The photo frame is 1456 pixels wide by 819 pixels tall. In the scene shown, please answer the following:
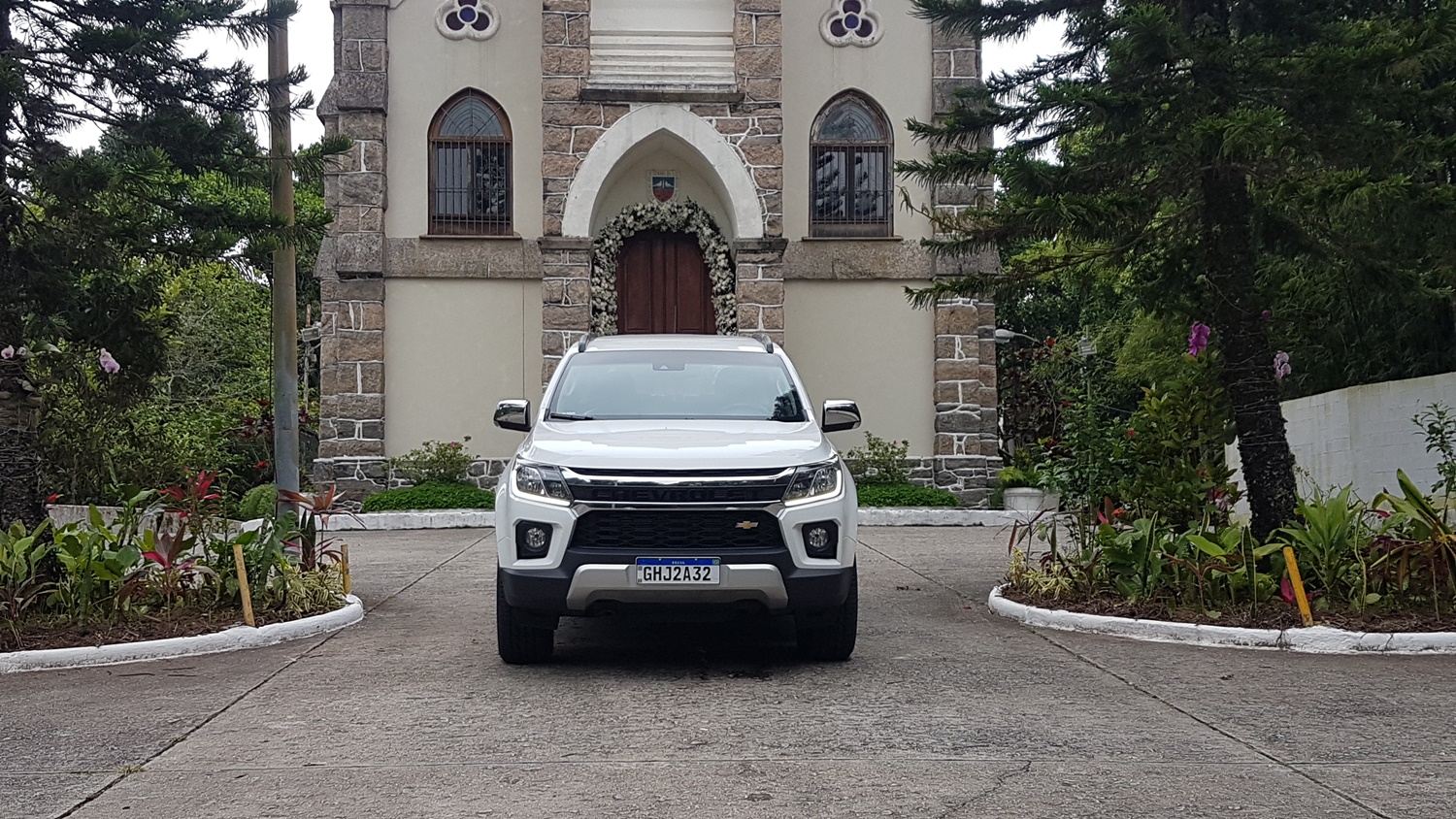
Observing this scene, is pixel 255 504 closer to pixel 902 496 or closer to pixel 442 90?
pixel 442 90

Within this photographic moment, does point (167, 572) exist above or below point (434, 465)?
below

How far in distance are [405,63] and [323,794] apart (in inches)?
643

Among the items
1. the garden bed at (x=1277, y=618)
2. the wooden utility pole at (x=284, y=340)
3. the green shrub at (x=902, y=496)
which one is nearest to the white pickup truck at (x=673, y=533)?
the garden bed at (x=1277, y=618)

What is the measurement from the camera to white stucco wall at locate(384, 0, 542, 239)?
19922mm

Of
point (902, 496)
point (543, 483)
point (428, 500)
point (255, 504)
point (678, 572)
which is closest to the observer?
point (678, 572)

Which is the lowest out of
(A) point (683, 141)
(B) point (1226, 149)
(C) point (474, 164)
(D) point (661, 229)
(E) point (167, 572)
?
(E) point (167, 572)

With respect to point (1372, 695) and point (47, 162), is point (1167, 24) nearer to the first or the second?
point (1372, 695)

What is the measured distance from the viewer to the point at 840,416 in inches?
357

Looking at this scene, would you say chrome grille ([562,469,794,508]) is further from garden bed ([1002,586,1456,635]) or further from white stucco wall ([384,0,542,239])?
white stucco wall ([384,0,542,239])

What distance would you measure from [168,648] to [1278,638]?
6.42 meters

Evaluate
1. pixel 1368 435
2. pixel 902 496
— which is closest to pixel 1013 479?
pixel 902 496

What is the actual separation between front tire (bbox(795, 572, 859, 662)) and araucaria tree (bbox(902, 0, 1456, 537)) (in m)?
2.63

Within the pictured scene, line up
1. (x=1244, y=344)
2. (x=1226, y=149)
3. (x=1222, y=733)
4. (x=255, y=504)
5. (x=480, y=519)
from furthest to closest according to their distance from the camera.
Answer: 1. (x=480, y=519)
2. (x=255, y=504)
3. (x=1244, y=344)
4. (x=1226, y=149)
5. (x=1222, y=733)

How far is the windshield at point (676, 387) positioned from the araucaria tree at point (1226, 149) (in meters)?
1.50
